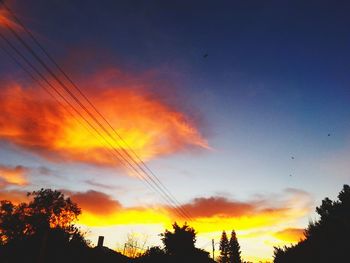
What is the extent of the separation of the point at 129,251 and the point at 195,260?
90.7 ft

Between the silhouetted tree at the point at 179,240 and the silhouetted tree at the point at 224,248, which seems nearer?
the silhouetted tree at the point at 179,240

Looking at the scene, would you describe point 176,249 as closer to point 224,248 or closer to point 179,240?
point 179,240

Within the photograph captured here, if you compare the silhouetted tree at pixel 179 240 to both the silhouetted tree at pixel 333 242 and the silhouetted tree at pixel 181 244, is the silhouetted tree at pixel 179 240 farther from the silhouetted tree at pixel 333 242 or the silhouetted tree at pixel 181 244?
the silhouetted tree at pixel 333 242

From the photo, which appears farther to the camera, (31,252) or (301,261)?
(31,252)

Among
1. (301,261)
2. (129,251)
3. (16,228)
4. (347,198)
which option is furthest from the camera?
(16,228)

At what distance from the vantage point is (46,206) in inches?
2977

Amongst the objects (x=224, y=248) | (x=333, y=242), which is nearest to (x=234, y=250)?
(x=224, y=248)

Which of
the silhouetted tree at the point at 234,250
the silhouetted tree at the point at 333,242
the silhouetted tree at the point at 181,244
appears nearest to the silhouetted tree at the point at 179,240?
the silhouetted tree at the point at 181,244

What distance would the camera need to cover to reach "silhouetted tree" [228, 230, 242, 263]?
403 ft

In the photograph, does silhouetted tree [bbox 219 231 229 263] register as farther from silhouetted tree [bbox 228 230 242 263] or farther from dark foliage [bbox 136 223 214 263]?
dark foliage [bbox 136 223 214 263]

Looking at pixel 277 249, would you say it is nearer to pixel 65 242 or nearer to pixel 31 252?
pixel 65 242

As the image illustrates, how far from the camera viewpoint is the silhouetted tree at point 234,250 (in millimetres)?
122819

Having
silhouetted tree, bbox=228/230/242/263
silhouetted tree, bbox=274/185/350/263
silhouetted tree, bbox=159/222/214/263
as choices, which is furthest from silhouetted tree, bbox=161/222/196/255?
silhouetted tree, bbox=228/230/242/263

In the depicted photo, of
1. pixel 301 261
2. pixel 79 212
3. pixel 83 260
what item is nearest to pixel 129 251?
pixel 79 212
